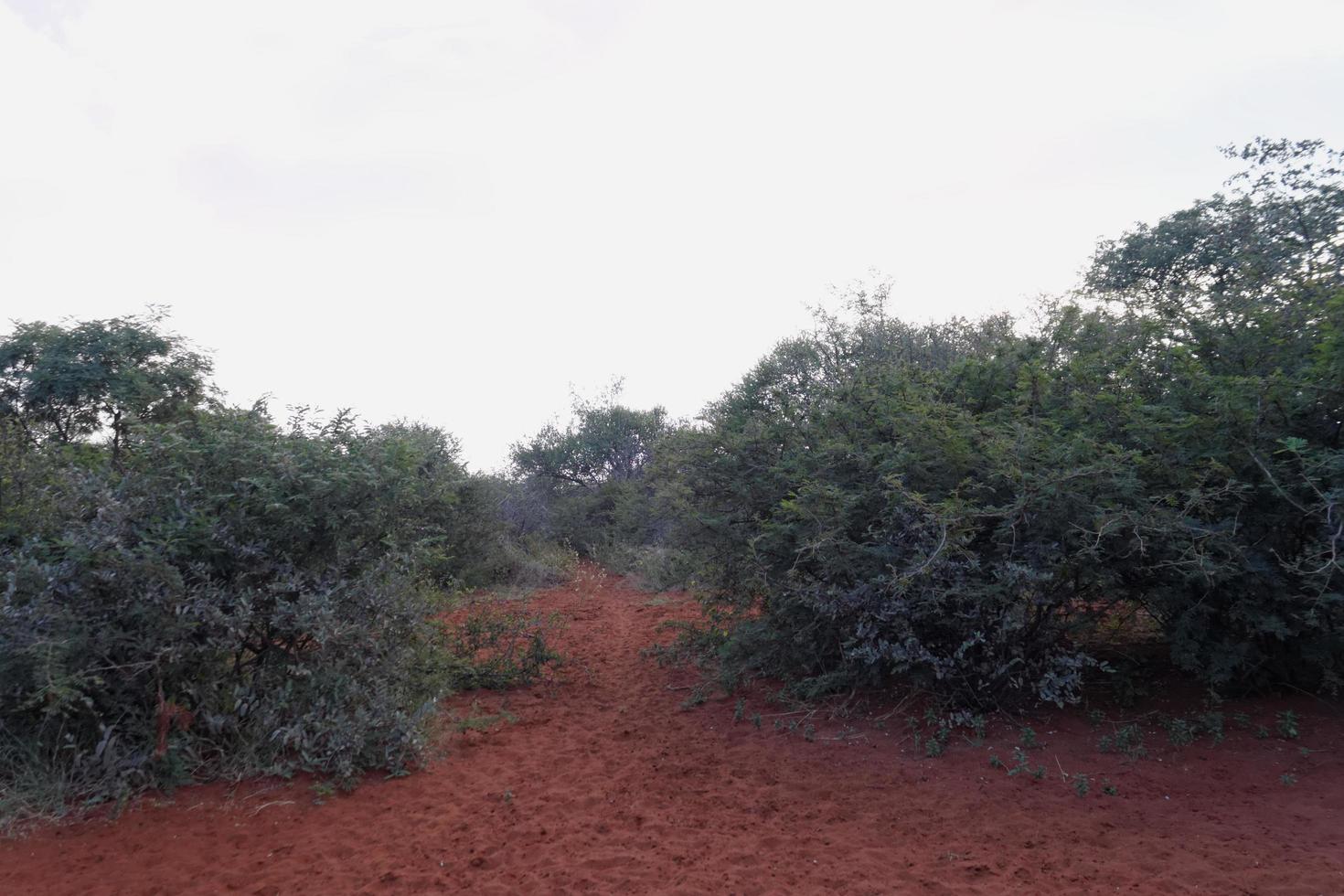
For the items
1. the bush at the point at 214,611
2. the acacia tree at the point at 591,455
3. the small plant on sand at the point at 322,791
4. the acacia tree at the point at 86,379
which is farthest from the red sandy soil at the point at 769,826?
the acacia tree at the point at 591,455

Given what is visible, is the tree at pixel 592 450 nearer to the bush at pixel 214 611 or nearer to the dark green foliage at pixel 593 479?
the dark green foliage at pixel 593 479

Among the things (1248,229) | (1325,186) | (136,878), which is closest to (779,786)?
(136,878)

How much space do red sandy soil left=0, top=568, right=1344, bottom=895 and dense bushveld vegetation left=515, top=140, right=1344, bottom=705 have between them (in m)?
0.70

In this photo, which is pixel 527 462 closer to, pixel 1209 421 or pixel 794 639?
pixel 794 639

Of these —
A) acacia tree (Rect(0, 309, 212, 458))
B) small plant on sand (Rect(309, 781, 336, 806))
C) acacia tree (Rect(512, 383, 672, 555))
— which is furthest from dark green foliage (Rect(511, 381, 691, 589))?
small plant on sand (Rect(309, 781, 336, 806))

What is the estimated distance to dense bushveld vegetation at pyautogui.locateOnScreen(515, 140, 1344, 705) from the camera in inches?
217

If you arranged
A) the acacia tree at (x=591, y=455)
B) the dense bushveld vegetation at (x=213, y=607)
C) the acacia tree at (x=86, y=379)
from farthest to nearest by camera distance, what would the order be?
1. the acacia tree at (x=591, y=455)
2. the acacia tree at (x=86, y=379)
3. the dense bushveld vegetation at (x=213, y=607)

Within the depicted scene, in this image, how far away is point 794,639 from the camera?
721 centimetres

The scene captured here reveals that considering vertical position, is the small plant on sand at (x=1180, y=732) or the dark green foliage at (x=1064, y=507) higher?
the dark green foliage at (x=1064, y=507)

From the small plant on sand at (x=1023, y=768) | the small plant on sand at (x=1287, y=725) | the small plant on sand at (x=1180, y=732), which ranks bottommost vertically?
the small plant on sand at (x=1023, y=768)

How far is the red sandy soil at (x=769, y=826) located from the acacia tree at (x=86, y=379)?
4676 mm

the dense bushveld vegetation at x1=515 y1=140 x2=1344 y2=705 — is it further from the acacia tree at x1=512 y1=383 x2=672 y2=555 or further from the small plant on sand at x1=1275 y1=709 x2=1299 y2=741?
the acacia tree at x1=512 y1=383 x2=672 y2=555

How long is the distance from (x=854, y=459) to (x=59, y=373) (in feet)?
24.9

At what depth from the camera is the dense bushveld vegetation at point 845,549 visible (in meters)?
5.25
